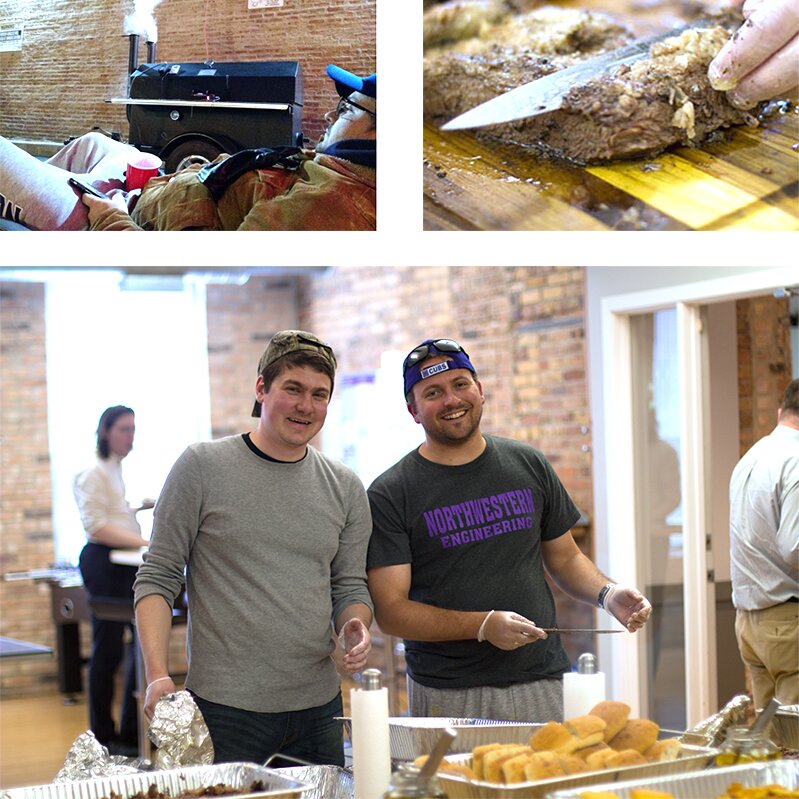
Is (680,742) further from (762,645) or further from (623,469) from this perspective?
(623,469)

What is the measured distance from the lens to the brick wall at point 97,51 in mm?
2619

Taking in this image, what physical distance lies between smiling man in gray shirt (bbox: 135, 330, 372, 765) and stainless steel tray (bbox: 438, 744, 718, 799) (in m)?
0.50

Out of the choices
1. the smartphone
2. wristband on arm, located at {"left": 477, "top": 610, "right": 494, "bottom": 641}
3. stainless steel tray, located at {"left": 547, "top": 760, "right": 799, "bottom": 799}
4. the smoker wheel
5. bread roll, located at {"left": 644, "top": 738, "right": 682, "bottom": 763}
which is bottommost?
stainless steel tray, located at {"left": 547, "top": 760, "right": 799, "bottom": 799}

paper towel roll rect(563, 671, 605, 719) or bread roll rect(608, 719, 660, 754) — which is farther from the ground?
paper towel roll rect(563, 671, 605, 719)

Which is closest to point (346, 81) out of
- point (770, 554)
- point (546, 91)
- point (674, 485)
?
point (546, 91)

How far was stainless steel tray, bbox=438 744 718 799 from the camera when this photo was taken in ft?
6.18

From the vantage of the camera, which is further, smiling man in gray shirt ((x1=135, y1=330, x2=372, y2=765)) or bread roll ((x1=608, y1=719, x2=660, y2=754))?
smiling man in gray shirt ((x1=135, y1=330, x2=372, y2=765))

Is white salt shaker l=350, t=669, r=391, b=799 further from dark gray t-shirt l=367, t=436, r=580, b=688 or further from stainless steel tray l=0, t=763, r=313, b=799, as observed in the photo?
dark gray t-shirt l=367, t=436, r=580, b=688

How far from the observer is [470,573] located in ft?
8.75

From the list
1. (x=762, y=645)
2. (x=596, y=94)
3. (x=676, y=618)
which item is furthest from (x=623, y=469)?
(x=596, y=94)

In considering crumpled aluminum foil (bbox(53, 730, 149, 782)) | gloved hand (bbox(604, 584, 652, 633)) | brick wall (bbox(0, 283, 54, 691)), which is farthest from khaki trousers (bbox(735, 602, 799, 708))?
brick wall (bbox(0, 283, 54, 691))

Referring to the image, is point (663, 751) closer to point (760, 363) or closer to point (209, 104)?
point (209, 104)

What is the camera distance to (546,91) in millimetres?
2822

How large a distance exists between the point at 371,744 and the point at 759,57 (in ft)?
6.21
